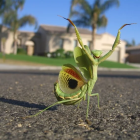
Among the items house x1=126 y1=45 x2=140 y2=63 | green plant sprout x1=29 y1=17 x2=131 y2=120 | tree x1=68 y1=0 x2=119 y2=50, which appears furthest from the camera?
house x1=126 y1=45 x2=140 y2=63

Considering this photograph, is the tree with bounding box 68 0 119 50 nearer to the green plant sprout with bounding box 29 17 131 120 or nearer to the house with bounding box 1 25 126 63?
the house with bounding box 1 25 126 63

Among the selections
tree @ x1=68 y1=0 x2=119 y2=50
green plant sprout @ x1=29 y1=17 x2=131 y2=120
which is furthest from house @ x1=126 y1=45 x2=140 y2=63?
green plant sprout @ x1=29 y1=17 x2=131 y2=120

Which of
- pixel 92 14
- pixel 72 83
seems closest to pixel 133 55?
pixel 92 14

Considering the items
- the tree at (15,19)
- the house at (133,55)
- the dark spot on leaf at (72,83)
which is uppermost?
the tree at (15,19)

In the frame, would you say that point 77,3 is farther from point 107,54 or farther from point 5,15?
point 107,54

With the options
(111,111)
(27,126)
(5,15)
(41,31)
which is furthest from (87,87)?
(41,31)

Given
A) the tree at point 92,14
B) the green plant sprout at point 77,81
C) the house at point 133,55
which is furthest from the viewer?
the house at point 133,55

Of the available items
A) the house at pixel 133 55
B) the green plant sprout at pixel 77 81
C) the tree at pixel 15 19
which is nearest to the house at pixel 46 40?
the tree at pixel 15 19

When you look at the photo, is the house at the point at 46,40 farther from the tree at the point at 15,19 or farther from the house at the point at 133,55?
the house at the point at 133,55

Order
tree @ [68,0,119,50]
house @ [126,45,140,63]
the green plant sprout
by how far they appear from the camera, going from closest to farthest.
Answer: the green plant sprout < tree @ [68,0,119,50] < house @ [126,45,140,63]

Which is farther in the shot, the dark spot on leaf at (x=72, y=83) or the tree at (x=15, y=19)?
the tree at (x=15, y=19)

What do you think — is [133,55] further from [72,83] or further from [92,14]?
[72,83]
